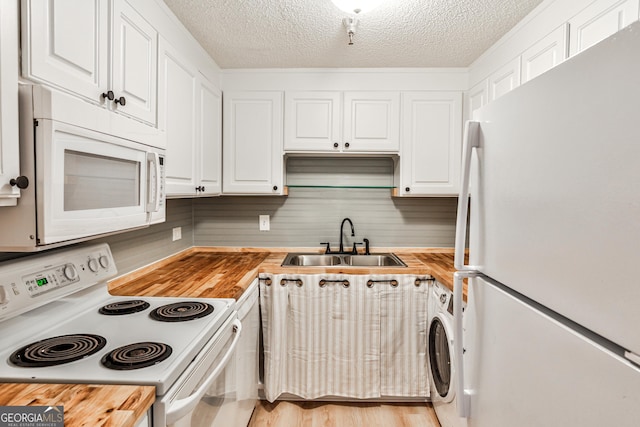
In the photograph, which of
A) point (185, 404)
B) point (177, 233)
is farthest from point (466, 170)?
point (177, 233)

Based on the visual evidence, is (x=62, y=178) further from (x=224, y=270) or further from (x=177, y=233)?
(x=177, y=233)

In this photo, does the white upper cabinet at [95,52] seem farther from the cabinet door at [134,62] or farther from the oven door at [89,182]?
the oven door at [89,182]

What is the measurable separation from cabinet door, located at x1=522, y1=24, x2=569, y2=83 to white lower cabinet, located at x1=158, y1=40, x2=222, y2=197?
179 centimetres

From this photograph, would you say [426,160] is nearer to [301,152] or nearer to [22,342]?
[301,152]

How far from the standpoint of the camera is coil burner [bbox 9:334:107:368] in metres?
0.98

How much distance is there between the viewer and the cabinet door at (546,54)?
61.4 inches

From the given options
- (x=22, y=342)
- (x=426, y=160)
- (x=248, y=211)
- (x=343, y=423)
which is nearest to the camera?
(x=22, y=342)

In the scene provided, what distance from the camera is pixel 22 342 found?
43.9 inches

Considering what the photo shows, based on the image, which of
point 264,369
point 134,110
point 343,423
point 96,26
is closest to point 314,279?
point 264,369

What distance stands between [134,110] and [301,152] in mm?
1367

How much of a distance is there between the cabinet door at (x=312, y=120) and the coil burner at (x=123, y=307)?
1.52m

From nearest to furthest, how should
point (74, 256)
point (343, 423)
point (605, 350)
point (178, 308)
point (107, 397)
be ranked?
point (605, 350), point (107, 397), point (74, 256), point (178, 308), point (343, 423)

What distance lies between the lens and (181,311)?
142 centimetres

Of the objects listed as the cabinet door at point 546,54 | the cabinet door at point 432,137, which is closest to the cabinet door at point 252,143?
the cabinet door at point 432,137
